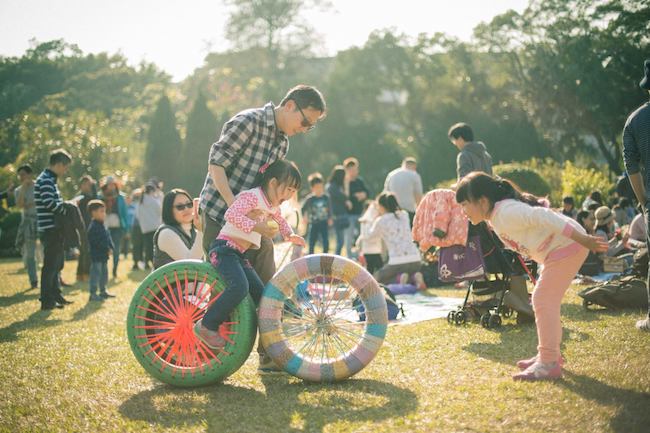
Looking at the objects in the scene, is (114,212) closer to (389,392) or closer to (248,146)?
(248,146)

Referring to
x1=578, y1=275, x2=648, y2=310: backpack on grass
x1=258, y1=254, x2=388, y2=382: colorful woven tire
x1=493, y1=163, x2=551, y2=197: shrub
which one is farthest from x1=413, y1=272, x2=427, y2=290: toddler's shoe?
x1=258, y1=254, x2=388, y2=382: colorful woven tire

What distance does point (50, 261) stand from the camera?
939 centimetres

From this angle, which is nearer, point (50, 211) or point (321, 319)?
point (321, 319)

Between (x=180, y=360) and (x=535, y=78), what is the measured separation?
3304 centimetres

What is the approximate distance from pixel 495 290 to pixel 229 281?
3.33m

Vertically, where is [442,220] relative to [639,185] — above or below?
below

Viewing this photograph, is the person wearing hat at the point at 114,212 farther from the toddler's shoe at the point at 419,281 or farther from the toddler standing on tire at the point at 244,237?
the toddler standing on tire at the point at 244,237

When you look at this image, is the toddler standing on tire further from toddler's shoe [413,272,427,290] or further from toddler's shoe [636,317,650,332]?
toddler's shoe [413,272,427,290]

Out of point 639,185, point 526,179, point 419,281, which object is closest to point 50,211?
point 419,281

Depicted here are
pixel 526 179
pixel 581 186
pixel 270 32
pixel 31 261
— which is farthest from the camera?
pixel 270 32

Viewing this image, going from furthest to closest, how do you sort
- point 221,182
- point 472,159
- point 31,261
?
1. point 31,261
2. point 472,159
3. point 221,182

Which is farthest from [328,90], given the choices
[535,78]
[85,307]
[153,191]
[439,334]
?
[439,334]

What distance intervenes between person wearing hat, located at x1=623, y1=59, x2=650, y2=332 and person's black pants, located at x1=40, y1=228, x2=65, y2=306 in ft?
24.2

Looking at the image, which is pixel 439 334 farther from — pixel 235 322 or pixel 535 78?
pixel 535 78
